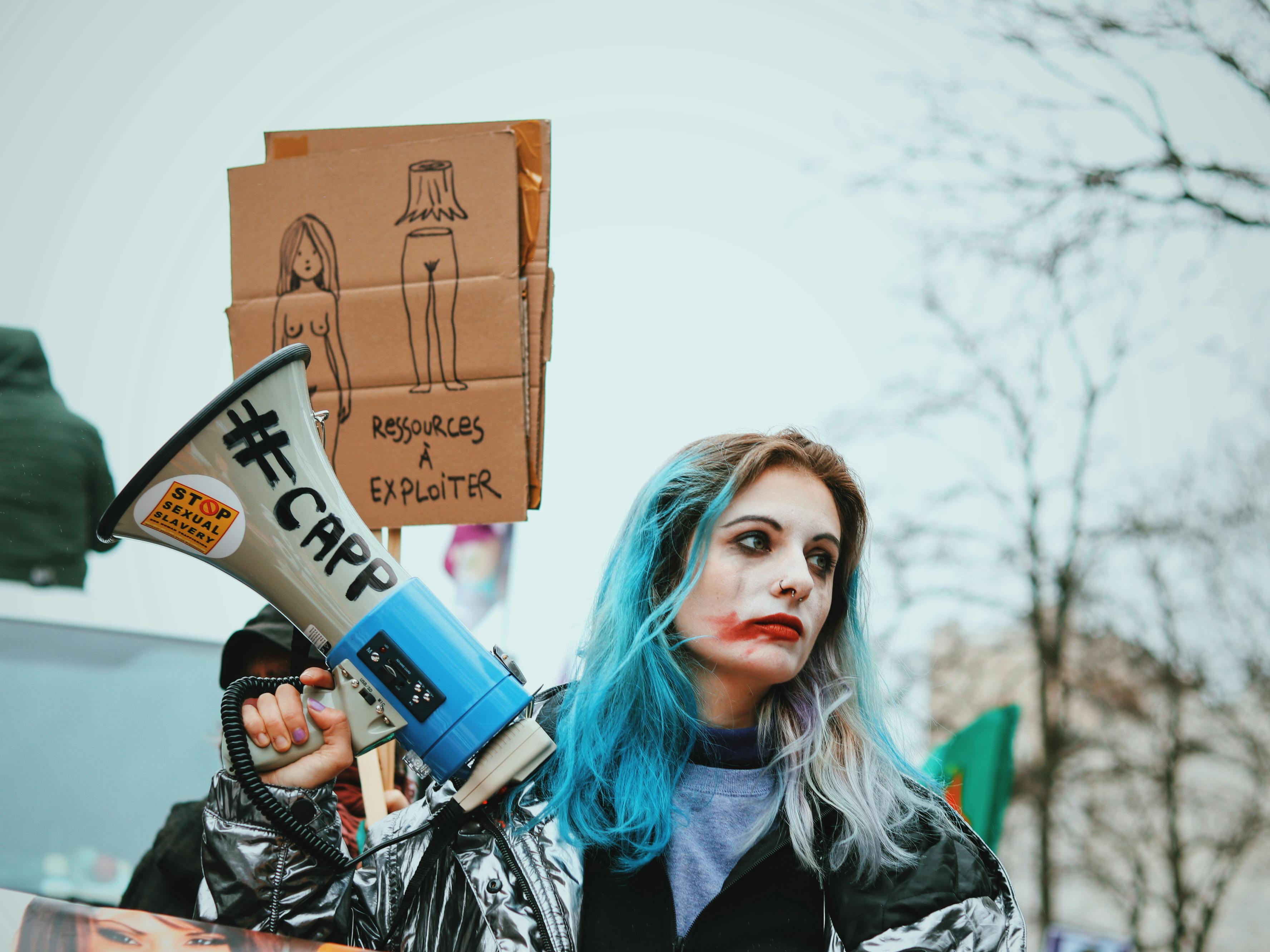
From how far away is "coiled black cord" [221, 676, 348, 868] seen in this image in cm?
146

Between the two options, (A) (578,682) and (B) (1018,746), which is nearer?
(A) (578,682)

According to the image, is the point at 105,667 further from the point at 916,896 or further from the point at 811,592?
the point at 916,896

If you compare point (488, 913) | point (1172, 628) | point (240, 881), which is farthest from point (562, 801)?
point (1172, 628)

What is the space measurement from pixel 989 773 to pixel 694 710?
6.45ft

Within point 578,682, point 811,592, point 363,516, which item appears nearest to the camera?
point 811,592

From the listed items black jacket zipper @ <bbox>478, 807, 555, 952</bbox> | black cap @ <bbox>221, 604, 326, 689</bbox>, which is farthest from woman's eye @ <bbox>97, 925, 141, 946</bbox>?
black cap @ <bbox>221, 604, 326, 689</bbox>

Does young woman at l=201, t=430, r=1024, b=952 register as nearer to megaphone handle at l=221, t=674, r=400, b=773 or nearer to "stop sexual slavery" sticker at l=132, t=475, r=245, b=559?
megaphone handle at l=221, t=674, r=400, b=773

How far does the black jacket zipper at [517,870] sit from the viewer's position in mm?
1445

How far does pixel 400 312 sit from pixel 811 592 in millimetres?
1183

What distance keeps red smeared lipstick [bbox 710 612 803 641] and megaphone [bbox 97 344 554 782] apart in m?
0.41

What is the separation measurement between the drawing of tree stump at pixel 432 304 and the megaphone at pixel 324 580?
0.71 metres

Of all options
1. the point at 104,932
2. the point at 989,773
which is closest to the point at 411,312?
the point at 104,932

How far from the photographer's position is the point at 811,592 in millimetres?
1758

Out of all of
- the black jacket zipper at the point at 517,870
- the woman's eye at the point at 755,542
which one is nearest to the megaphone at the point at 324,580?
the black jacket zipper at the point at 517,870
